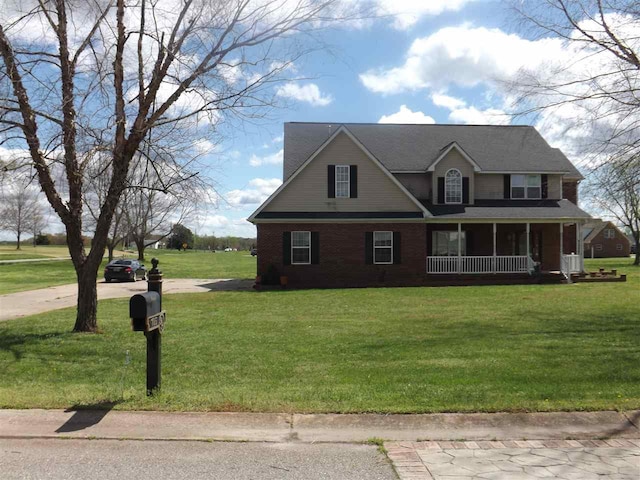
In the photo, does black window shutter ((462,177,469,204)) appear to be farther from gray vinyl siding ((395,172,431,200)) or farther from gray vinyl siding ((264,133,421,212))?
gray vinyl siding ((264,133,421,212))

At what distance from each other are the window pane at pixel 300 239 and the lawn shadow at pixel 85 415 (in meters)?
20.3

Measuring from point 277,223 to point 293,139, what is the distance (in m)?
7.27

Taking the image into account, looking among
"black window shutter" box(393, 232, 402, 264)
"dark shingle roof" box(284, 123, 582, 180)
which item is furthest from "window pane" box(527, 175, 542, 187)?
"black window shutter" box(393, 232, 402, 264)

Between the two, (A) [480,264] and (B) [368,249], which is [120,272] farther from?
(A) [480,264]

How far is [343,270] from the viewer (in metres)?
26.2

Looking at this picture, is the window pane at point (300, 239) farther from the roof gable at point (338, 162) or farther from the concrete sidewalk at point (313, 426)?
the concrete sidewalk at point (313, 426)

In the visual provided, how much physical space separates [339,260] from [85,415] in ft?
68.3

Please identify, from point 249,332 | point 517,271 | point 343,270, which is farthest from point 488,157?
point 249,332

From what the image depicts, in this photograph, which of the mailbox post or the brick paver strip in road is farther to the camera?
the mailbox post

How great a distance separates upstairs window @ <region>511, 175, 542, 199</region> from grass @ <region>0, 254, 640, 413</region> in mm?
13722

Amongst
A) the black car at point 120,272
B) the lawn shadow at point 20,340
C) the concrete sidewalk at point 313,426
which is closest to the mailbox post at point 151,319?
the concrete sidewalk at point 313,426

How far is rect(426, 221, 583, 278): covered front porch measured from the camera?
2692 centimetres

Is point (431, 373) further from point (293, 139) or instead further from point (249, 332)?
point (293, 139)

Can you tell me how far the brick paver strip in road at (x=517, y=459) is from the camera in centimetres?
433
